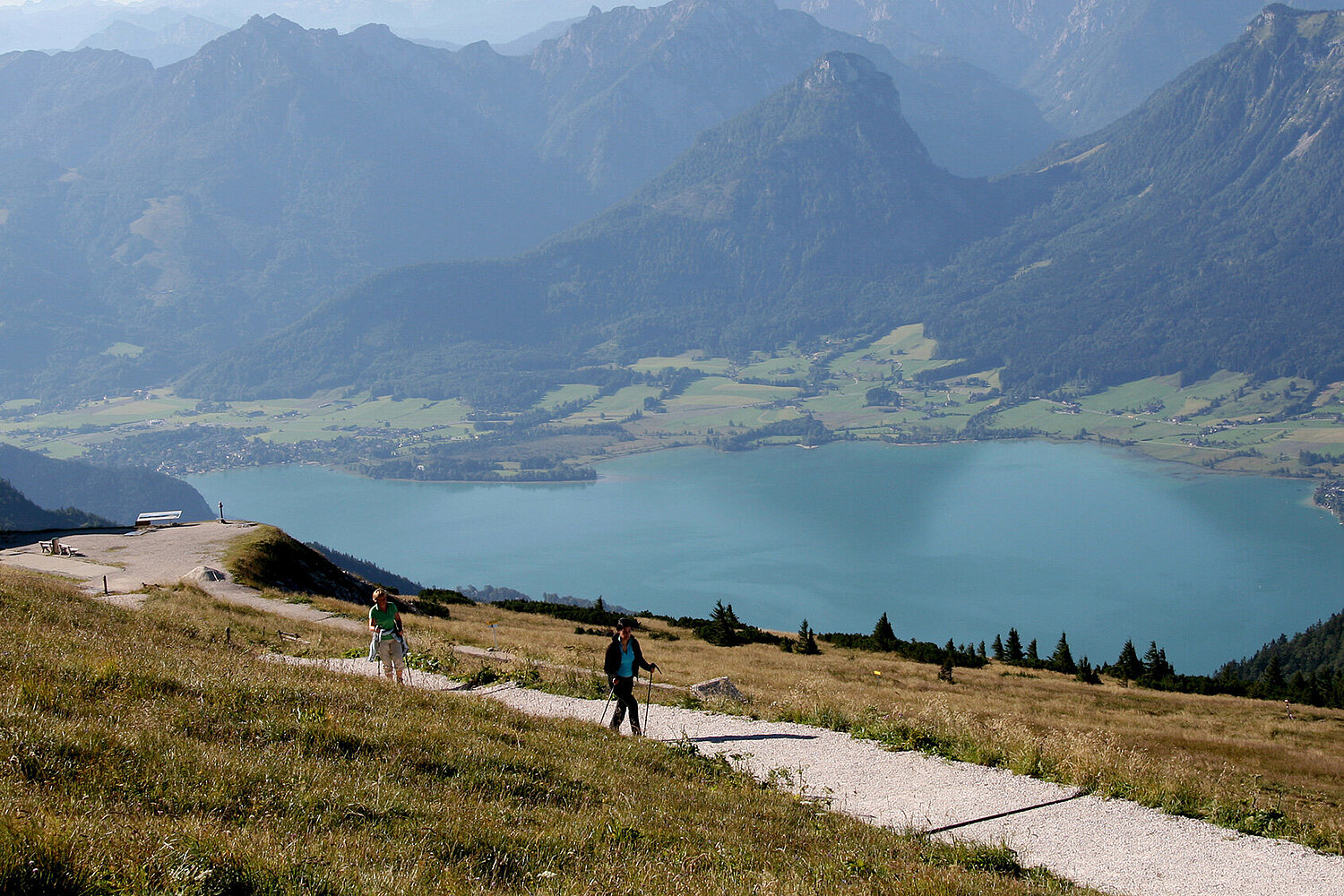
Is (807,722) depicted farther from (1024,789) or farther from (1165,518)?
(1165,518)

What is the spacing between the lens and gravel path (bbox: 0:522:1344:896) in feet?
36.0

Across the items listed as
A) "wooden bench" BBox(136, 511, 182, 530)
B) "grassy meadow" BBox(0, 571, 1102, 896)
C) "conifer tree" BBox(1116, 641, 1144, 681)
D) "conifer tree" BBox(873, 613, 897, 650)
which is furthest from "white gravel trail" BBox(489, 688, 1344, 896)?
"wooden bench" BBox(136, 511, 182, 530)

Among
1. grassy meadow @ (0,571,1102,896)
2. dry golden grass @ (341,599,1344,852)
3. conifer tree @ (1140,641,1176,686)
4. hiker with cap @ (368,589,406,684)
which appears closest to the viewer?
grassy meadow @ (0,571,1102,896)

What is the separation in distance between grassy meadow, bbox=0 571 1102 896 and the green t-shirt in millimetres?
4536

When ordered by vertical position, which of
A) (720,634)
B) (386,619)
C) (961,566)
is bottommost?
(386,619)

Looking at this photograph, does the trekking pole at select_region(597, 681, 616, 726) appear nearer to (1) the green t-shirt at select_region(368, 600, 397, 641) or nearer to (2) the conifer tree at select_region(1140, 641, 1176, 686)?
(1) the green t-shirt at select_region(368, 600, 397, 641)

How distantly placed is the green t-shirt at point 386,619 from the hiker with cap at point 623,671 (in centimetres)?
531

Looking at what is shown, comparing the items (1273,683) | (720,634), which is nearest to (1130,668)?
(1273,683)

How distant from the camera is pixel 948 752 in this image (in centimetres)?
1595

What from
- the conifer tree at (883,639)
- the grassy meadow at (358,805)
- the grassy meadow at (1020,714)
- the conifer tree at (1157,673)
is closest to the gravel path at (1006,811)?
the grassy meadow at (1020,714)

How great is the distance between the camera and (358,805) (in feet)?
28.1

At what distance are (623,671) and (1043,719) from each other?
16.0 m

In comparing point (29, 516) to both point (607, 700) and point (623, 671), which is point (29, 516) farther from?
point (623, 671)

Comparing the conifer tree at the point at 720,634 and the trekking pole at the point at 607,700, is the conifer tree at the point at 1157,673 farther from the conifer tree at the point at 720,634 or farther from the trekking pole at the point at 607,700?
the trekking pole at the point at 607,700
